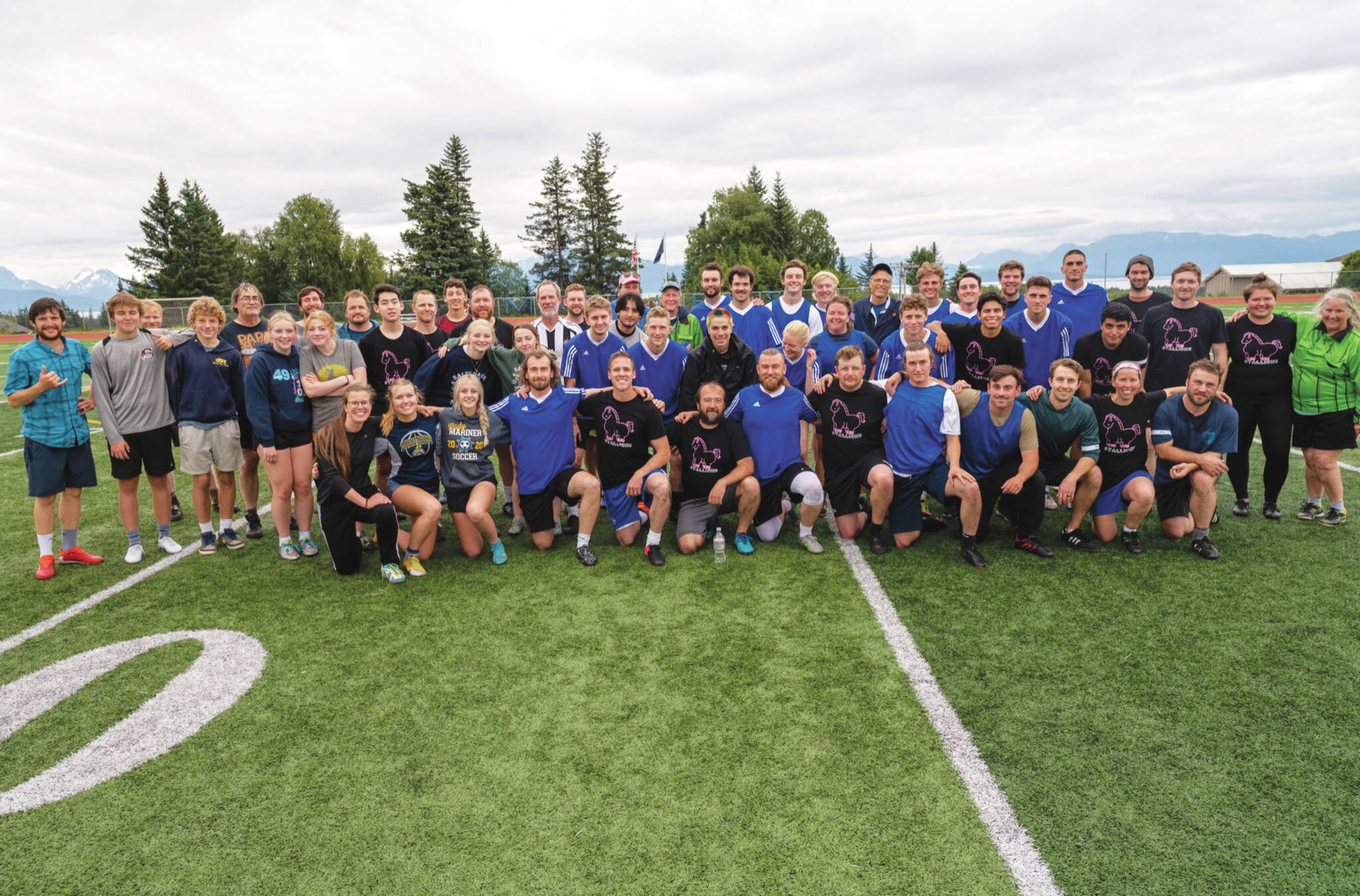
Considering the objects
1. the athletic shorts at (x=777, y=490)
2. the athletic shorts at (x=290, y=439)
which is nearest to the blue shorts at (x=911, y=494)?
the athletic shorts at (x=777, y=490)

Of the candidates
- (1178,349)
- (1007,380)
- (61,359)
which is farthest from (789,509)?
(61,359)

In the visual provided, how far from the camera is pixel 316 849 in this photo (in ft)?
8.42

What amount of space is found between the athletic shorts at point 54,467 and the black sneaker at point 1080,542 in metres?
7.01

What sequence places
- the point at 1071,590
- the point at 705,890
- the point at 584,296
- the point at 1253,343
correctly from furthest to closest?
the point at 584,296, the point at 1253,343, the point at 1071,590, the point at 705,890

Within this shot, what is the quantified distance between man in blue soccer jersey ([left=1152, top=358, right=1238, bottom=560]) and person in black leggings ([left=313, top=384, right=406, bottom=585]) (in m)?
5.59

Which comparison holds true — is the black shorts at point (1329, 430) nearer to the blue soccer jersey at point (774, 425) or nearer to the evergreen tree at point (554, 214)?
the blue soccer jersey at point (774, 425)

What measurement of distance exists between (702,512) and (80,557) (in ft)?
15.3

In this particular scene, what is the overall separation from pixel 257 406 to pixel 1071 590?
5.62 meters

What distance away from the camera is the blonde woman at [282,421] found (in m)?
5.05

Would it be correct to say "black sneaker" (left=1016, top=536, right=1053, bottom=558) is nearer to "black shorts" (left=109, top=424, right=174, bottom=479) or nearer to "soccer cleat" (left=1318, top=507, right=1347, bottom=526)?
"soccer cleat" (left=1318, top=507, right=1347, bottom=526)

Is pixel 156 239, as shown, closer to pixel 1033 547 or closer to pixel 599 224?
pixel 599 224

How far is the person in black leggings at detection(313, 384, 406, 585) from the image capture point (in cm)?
491

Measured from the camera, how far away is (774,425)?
17.8ft

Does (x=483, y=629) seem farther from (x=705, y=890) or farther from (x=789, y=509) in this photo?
(x=789, y=509)
